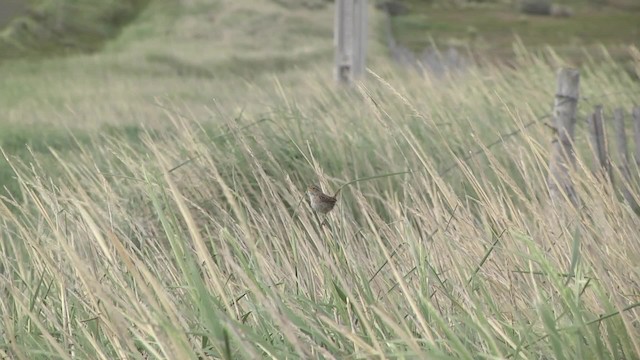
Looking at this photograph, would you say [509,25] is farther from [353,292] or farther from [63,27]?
[353,292]

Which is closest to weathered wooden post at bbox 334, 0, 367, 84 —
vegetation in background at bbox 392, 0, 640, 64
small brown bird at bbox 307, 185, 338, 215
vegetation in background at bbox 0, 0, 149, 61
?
small brown bird at bbox 307, 185, 338, 215

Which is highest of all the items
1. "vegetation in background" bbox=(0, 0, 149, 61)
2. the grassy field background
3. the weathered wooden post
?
the grassy field background

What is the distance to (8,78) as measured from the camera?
16.0 meters

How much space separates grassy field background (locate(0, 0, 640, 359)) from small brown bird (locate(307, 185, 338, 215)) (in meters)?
0.06

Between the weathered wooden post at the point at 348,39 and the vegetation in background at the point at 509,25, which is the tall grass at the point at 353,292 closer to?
the weathered wooden post at the point at 348,39

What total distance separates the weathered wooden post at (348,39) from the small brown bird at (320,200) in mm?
7216

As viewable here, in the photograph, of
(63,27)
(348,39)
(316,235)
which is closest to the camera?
(316,235)

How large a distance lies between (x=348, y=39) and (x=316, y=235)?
7.63 meters

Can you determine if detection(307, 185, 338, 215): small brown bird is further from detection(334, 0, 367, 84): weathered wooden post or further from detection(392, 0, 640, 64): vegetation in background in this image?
detection(392, 0, 640, 64): vegetation in background

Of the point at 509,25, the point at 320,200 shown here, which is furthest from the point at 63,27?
the point at 320,200

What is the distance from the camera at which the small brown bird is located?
2.26 meters

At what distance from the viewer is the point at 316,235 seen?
79.0 inches

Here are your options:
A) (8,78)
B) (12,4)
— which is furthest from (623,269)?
(12,4)

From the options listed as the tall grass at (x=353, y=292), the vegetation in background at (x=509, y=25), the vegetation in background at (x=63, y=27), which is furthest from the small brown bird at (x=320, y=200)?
the vegetation in background at (x=509, y=25)
